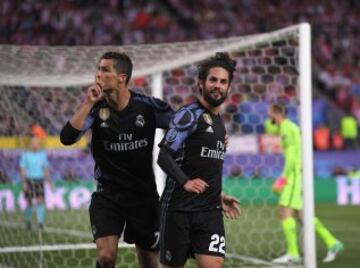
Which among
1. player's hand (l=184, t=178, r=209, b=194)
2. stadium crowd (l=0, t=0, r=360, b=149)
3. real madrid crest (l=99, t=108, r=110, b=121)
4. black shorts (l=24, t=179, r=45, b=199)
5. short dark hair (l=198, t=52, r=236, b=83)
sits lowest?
black shorts (l=24, t=179, r=45, b=199)

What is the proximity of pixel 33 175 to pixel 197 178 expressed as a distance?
8.32m

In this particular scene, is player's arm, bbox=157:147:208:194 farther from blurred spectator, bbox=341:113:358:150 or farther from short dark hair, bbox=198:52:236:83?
blurred spectator, bbox=341:113:358:150

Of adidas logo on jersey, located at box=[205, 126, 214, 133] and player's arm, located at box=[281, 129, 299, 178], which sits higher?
adidas logo on jersey, located at box=[205, 126, 214, 133]

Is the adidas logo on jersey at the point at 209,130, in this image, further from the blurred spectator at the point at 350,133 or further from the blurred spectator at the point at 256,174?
the blurred spectator at the point at 350,133

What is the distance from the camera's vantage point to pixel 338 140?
2120 cm

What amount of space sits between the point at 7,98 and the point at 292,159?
3.79 m

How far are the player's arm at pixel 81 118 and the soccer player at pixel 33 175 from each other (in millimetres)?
7386

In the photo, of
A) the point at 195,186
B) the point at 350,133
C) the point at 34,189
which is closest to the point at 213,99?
the point at 195,186

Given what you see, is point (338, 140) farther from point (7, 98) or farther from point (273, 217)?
point (7, 98)

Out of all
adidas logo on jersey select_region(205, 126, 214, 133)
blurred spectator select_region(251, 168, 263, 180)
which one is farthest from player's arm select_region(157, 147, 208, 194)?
blurred spectator select_region(251, 168, 263, 180)

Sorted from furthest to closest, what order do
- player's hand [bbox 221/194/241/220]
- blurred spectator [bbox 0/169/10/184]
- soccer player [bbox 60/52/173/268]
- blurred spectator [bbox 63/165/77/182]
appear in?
blurred spectator [bbox 63/165/77/182] → blurred spectator [bbox 0/169/10/184] → soccer player [bbox 60/52/173/268] → player's hand [bbox 221/194/241/220]

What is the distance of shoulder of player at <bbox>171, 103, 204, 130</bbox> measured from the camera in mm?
5691

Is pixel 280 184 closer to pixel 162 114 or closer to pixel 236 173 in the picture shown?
pixel 162 114

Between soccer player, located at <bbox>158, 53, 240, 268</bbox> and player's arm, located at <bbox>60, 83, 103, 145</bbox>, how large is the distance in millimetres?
529
